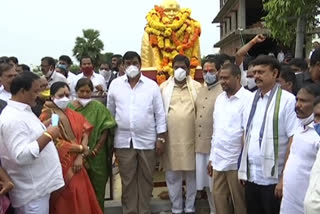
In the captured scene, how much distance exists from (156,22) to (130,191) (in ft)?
9.29

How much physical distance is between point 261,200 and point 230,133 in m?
0.77

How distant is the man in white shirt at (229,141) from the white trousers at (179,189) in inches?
24.6

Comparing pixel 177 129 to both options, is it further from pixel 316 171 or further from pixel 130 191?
pixel 316 171

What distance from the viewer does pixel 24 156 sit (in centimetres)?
345

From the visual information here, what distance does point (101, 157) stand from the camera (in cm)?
510

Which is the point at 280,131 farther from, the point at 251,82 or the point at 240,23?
the point at 240,23

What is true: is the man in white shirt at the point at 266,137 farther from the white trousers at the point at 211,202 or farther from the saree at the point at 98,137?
the saree at the point at 98,137

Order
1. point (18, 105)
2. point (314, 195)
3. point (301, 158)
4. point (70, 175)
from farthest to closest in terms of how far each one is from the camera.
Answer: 1. point (70, 175)
2. point (18, 105)
3. point (301, 158)
4. point (314, 195)

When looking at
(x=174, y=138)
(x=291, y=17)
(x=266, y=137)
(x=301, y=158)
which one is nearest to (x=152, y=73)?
(x=174, y=138)

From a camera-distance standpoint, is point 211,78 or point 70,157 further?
point 211,78

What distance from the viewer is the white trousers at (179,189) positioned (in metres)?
5.30

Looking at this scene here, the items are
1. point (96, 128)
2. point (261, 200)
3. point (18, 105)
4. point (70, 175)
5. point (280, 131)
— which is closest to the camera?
point (18, 105)

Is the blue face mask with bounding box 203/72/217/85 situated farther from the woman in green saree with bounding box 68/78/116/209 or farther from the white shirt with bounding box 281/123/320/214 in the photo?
the white shirt with bounding box 281/123/320/214

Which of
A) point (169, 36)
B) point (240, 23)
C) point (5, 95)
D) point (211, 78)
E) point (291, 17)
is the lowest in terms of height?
point (5, 95)
